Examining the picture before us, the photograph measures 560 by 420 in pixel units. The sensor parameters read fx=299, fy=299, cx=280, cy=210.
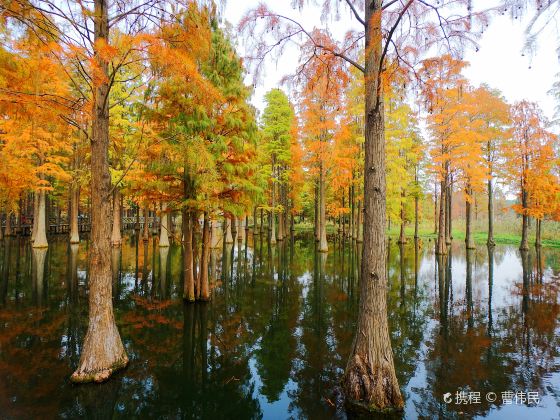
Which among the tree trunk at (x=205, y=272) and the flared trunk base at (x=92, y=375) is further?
the tree trunk at (x=205, y=272)

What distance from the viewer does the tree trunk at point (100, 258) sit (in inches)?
226

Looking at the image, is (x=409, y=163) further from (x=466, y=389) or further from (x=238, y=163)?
(x=466, y=389)

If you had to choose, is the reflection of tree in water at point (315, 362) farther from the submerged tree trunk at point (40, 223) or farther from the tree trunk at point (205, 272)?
the submerged tree trunk at point (40, 223)

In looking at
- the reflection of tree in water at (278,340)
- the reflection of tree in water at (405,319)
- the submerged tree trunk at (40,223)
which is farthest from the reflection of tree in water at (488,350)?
the submerged tree trunk at (40,223)

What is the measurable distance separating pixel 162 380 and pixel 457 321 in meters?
8.41

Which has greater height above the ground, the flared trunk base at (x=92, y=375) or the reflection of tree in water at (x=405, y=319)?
the flared trunk base at (x=92, y=375)

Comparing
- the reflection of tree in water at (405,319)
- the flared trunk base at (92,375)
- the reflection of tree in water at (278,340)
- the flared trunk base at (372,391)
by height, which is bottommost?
the reflection of tree in water at (278,340)

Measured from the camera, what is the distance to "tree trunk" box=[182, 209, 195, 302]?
1043 cm

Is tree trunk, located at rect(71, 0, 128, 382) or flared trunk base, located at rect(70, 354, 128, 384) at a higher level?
tree trunk, located at rect(71, 0, 128, 382)

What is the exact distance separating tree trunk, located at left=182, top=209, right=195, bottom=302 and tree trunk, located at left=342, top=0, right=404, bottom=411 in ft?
22.5

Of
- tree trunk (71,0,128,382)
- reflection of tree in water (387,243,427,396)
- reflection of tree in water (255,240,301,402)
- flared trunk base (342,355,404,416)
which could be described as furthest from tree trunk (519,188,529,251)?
tree trunk (71,0,128,382)

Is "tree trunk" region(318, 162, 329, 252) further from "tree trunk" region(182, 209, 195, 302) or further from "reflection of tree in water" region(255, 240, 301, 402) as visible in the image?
"tree trunk" region(182, 209, 195, 302)

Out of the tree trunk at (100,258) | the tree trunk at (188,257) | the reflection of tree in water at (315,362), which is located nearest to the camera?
the reflection of tree in water at (315,362)

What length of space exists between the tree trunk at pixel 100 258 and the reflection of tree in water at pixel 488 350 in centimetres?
585
